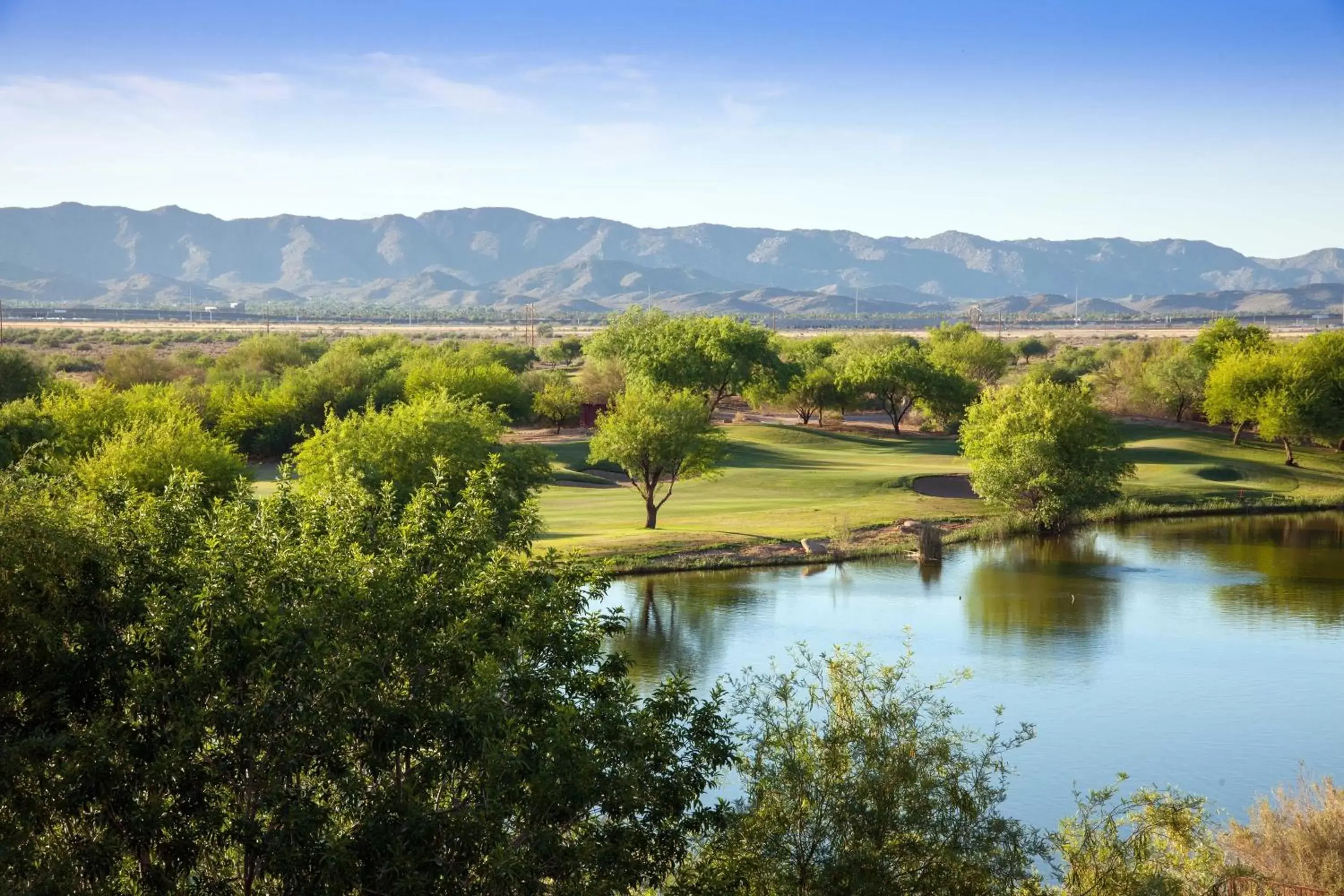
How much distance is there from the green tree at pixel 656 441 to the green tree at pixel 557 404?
1328 inches

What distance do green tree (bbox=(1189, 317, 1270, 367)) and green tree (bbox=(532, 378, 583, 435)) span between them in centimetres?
4588

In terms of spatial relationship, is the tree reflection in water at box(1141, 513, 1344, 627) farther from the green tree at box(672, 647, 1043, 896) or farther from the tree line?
the green tree at box(672, 647, 1043, 896)

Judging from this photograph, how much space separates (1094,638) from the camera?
142 feet

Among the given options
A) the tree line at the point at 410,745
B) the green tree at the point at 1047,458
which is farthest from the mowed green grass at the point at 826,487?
the tree line at the point at 410,745

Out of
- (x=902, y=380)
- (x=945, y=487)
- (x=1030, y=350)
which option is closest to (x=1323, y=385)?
(x=902, y=380)

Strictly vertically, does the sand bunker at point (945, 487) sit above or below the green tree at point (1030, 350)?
below

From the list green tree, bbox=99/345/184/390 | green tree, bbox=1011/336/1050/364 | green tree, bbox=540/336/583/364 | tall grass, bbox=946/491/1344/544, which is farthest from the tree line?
green tree, bbox=1011/336/1050/364

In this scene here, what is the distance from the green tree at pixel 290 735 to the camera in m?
15.6

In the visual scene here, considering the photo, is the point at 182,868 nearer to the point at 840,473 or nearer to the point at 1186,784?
the point at 1186,784

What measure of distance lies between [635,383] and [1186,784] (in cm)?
6373

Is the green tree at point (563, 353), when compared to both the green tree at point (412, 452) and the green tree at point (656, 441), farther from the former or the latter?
the green tree at point (412, 452)

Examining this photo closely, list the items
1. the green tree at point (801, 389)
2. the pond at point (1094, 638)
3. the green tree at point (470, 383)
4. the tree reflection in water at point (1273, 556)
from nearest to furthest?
1. the pond at point (1094, 638)
2. the tree reflection in water at point (1273, 556)
3. the green tree at point (470, 383)
4. the green tree at point (801, 389)

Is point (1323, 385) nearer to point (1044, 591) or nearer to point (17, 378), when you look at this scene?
point (1044, 591)

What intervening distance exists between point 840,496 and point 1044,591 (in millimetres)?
20734
